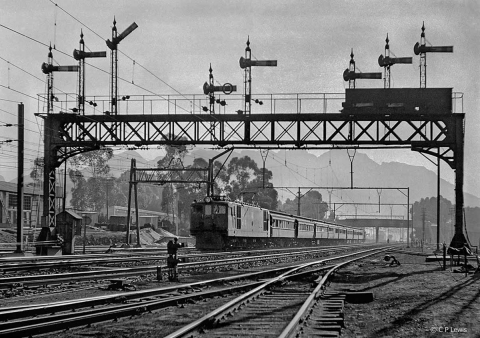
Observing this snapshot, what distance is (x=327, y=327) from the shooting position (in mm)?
9977

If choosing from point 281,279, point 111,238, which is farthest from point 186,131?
point 111,238

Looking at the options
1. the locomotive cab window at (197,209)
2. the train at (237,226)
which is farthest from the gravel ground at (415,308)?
→ the locomotive cab window at (197,209)

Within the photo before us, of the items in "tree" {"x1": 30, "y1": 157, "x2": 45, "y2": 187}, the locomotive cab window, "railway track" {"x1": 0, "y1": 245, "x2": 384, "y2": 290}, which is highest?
"tree" {"x1": 30, "y1": 157, "x2": 45, "y2": 187}

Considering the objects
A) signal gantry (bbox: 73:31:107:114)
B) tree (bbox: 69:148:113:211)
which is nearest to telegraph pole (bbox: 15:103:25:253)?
signal gantry (bbox: 73:31:107:114)

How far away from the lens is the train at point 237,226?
38.1m

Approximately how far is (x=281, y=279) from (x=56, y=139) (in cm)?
1805

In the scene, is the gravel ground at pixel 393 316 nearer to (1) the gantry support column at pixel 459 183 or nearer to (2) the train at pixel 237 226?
(1) the gantry support column at pixel 459 183

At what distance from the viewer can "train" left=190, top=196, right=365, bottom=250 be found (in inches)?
1499

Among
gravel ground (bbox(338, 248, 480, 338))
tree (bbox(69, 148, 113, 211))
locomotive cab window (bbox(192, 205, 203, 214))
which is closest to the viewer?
gravel ground (bbox(338, 248, 480, 338))

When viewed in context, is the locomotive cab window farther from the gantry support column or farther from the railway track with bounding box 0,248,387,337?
the railway track with bounding box 0,248,387,337

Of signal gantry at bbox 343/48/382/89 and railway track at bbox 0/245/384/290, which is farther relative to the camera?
signal gantry at bbox 343/48/382/89

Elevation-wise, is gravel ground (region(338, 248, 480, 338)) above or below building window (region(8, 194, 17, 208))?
below

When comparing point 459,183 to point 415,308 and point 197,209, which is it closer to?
point 197,209

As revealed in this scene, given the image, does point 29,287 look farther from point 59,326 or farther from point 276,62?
point 276,62
